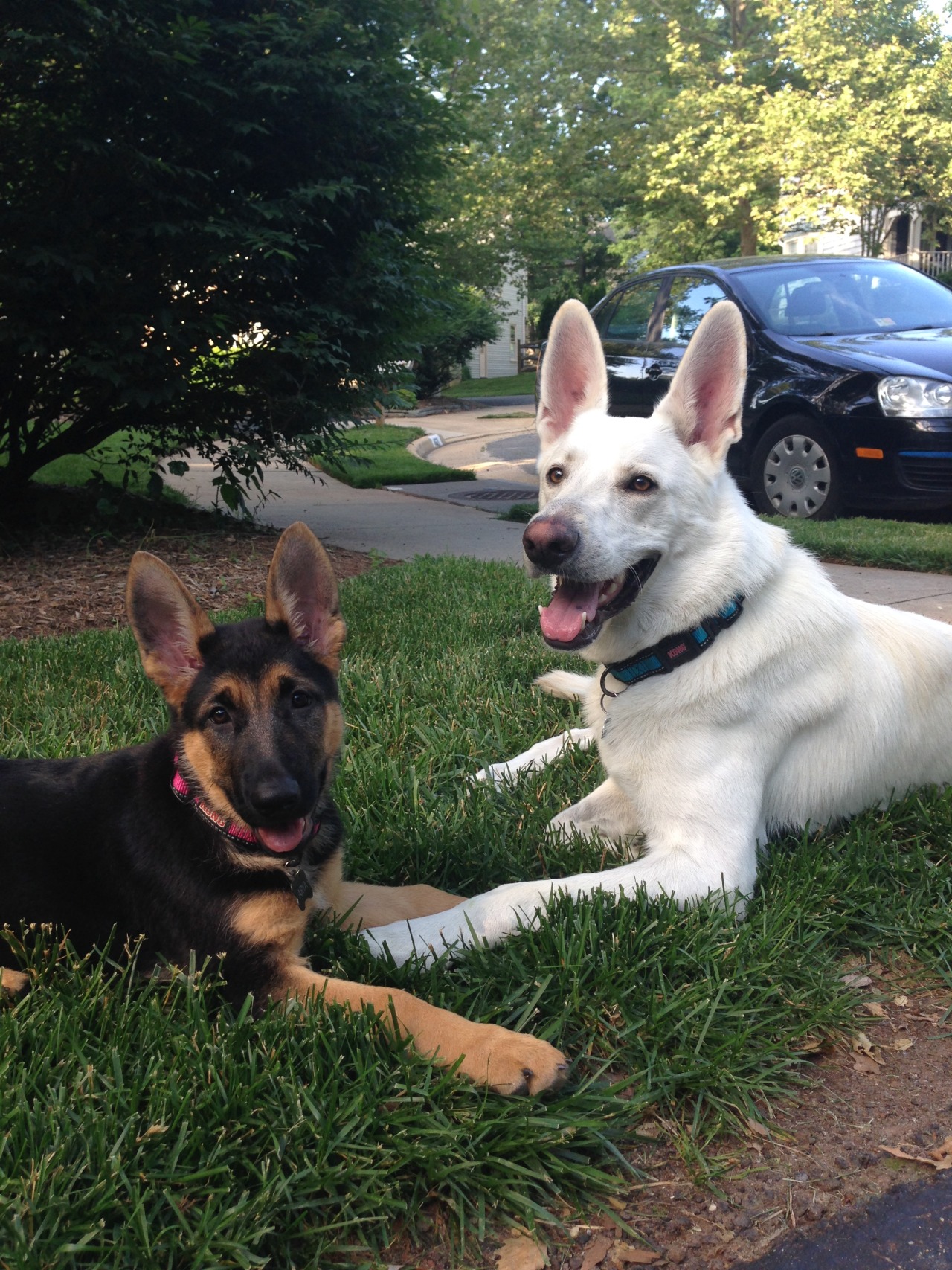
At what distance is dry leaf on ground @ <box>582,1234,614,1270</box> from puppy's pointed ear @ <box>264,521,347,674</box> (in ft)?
5.49

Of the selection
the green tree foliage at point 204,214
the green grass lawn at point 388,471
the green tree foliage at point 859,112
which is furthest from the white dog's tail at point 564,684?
the green tree foliage at point 859,112

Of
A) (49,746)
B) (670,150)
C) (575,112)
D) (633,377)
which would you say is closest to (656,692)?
(49,746)

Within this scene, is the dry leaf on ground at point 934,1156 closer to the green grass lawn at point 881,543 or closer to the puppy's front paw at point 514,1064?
the puppy's front paw at point 514,1064

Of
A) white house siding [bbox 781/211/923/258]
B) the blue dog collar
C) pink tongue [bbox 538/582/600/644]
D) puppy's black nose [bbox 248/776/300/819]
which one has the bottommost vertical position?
puppy's black nose [bbox 248/776/300/819]

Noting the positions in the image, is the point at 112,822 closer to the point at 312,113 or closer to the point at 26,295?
the point at 26,295

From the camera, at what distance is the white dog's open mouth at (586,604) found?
339 cm

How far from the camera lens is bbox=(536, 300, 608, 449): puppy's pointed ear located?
3955 mm

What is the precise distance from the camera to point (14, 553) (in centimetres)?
→ 839

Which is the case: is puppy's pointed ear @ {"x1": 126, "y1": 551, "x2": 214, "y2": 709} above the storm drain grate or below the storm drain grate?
above

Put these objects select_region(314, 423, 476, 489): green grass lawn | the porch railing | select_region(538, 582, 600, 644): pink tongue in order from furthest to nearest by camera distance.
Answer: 1. the porch railing
2. select_region(314, 423, 476, 489): green grass lawn
3. select_region(538, 582, 600, 644): pink tongue

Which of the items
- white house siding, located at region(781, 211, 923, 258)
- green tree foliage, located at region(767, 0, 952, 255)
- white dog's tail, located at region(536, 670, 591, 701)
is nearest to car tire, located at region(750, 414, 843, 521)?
white dog's tail, located at region(536, 670, 591, 701)

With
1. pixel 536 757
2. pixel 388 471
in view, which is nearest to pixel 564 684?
pixel 536 757

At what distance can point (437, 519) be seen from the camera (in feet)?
36.4

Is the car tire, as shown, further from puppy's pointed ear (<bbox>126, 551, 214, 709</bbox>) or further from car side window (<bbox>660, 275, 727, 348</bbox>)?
puppy's pointed ear (<bbox>126, 551, 214, 709</bbox>)
